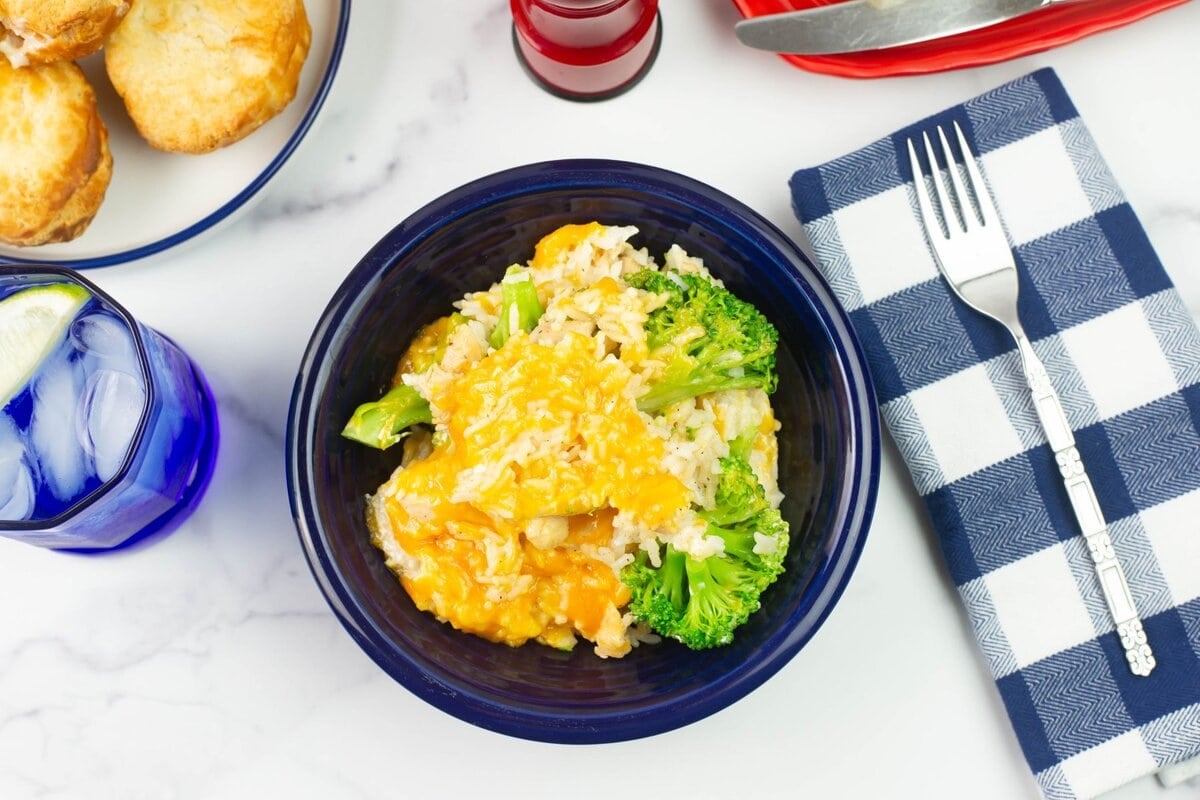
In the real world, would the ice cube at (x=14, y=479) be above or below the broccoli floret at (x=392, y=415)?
below

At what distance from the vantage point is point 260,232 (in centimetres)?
228

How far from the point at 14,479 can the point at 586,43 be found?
1.39 meters

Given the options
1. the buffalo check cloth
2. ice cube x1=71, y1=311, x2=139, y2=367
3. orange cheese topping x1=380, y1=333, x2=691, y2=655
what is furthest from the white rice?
ice cube x1=71, y1=311, x2=139, y2=367

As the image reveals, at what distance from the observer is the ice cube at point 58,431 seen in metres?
1.96

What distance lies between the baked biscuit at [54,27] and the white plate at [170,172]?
212 millimetres

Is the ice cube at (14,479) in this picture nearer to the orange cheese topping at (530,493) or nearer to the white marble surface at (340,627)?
the white marble surface at (340,627)

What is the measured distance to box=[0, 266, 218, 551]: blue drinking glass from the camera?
6.21 ft

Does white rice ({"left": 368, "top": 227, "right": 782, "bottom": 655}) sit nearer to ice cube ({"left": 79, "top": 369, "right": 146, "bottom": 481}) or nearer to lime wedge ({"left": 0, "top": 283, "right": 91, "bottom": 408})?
ice cube ({"left": 79, "top": 369, "right": 146, "bottom": 481})

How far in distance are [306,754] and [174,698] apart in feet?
1.00

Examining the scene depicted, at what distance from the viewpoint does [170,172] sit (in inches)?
86.5

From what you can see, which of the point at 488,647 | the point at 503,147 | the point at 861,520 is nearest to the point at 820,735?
the point at 861,520

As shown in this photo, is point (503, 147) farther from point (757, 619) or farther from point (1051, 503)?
point (1051, 503)

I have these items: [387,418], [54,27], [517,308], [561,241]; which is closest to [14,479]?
[387,418]

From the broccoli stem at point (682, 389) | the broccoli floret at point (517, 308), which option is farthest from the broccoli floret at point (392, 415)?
the broccoli stem at point (682, 389)
